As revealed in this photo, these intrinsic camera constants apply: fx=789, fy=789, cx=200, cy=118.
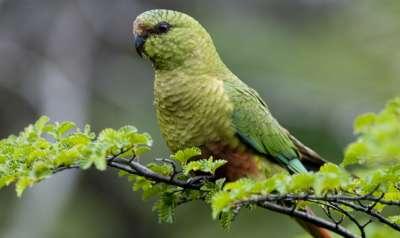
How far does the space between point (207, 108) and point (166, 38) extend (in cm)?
48

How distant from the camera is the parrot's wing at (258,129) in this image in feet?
13.0

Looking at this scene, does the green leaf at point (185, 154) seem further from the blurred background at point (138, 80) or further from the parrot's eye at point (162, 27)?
the blurred background at point (138, 80)

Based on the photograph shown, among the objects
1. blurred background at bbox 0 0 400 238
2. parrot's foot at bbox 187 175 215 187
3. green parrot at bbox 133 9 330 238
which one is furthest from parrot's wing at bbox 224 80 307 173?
blurred background at bbox 0 0 400 238

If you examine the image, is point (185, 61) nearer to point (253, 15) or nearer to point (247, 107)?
point (247, 107)

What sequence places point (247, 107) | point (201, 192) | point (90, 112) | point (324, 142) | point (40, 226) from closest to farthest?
point (201, 192), point (247, 107), point (40, 226), point (324, 142), point (90, 112)

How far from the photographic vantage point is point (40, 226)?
300 inches

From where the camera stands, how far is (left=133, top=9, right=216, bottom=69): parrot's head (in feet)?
13.4

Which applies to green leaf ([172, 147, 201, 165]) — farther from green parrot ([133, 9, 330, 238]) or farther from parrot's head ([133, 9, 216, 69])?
parrot's head ([133, 9, 216, 69])

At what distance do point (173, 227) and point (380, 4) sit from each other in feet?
12.7

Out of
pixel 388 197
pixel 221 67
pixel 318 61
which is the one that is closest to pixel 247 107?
pixel 221 67

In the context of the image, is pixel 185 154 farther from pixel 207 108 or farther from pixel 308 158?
pixel 308 158

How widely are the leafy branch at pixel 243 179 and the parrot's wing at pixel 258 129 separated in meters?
0.69

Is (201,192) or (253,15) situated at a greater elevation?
(253,15)

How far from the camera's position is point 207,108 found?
388cm
